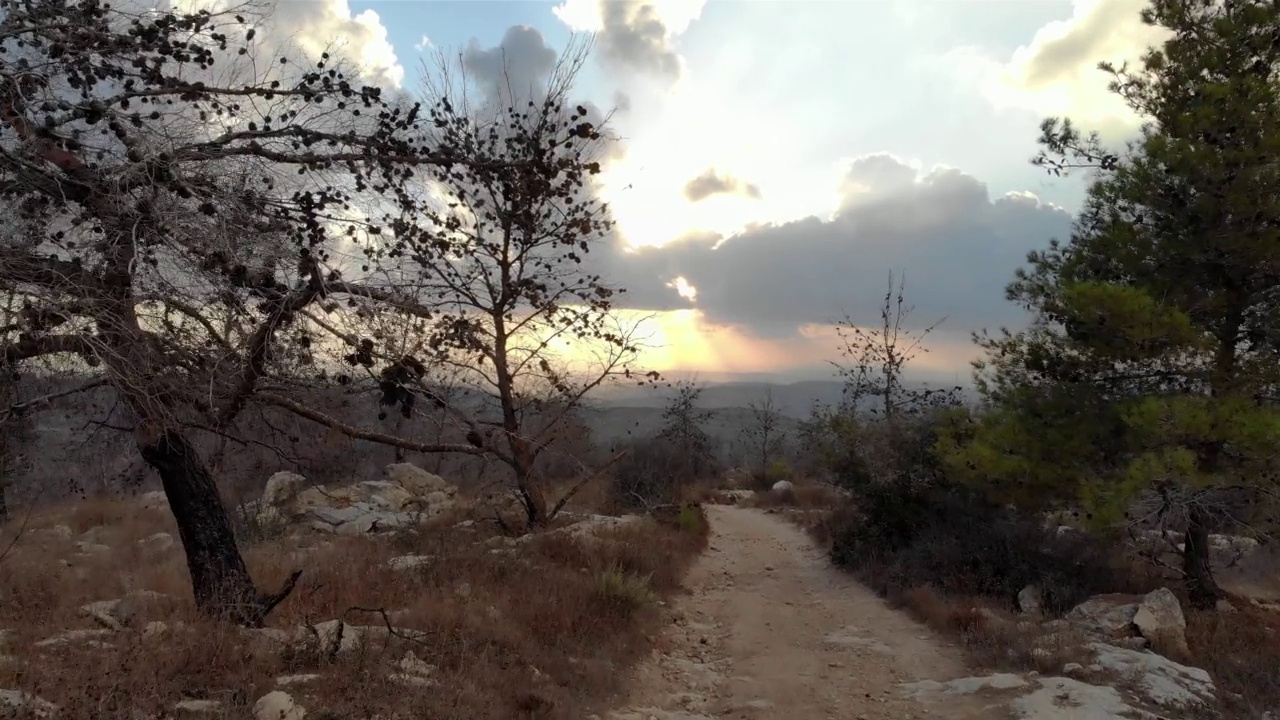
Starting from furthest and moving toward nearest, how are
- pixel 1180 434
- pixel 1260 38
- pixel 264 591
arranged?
pixel 1260 38
pixel 1180 434
pixel 264 591

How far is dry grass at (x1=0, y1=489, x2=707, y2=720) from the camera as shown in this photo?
14.9ft

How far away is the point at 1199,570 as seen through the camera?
958cm

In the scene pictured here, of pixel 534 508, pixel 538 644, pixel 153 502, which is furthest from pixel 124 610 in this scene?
pixel 153 502

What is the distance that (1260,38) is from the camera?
9.27 m

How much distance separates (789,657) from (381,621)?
4492 mm

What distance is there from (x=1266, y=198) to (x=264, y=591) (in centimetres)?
1302

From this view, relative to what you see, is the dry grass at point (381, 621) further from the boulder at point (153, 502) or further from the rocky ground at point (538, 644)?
the boulder at point (153, 502)

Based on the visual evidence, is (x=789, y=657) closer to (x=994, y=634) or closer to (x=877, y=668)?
(x=877, y=668)

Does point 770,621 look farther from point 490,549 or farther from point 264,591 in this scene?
point 264,591

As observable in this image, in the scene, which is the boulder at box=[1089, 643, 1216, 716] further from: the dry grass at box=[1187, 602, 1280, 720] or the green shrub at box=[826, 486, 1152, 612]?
the green shrub at box=[826, 486, 1152, 612]

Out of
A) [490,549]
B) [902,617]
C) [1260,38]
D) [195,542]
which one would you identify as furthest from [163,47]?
[1260,38]

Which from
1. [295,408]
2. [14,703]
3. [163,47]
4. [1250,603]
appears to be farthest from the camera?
[1250,603]

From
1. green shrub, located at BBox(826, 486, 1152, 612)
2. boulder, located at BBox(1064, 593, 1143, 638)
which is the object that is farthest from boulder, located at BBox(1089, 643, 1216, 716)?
green shrub, located at BBox(826, 486, 1152, 612)

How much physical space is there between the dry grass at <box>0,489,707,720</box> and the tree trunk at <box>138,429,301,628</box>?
0.91 feet
